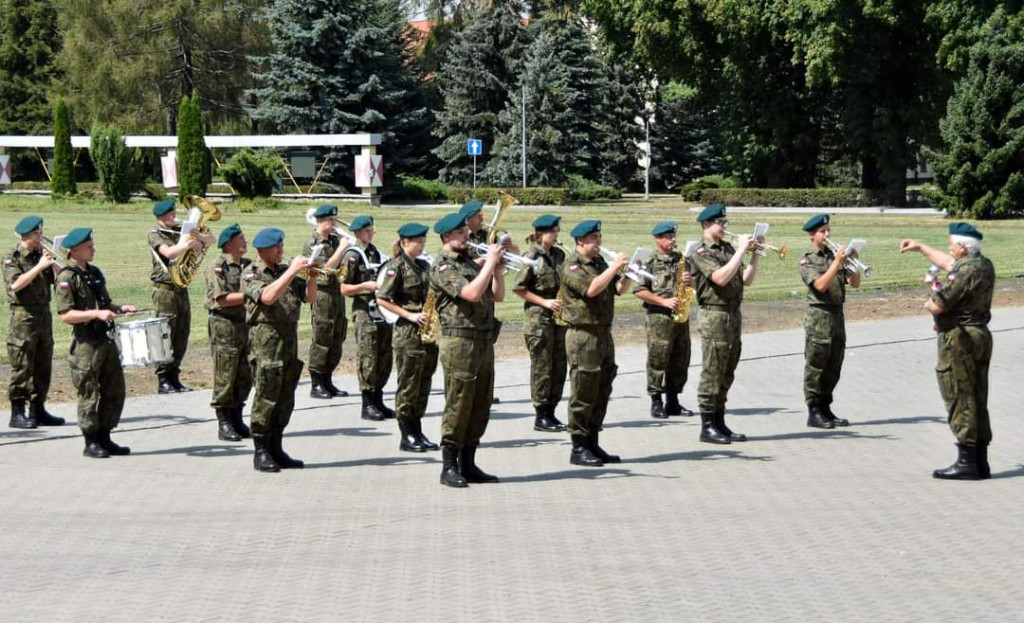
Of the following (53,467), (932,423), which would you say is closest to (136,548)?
(53,467)

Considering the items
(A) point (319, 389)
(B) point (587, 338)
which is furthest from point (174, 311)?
(B) point (587, 338)

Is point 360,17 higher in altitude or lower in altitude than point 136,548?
higher

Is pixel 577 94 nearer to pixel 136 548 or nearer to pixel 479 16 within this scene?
pixel 479 16

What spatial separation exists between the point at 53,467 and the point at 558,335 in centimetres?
462

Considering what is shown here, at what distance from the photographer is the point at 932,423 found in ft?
43.0

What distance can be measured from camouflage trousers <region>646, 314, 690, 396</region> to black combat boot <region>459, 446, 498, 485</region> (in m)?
3.41

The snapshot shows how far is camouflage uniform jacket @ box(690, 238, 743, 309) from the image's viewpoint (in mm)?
12023

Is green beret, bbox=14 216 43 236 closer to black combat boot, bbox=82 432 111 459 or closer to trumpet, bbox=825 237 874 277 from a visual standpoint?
black combat boot, bbox=82 432 111 459

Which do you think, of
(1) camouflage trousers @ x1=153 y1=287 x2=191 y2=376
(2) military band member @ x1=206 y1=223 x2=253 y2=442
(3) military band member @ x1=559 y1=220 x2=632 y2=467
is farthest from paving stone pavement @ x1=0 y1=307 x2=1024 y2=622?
(1) camouflage trousers @ x1=153 y1=287 x2=191 y2=376

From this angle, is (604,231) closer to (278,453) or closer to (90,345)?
(90,345)

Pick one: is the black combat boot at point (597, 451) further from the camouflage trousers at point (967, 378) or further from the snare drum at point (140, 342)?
the snare drum at point (140, 342)

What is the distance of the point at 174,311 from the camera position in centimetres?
1474

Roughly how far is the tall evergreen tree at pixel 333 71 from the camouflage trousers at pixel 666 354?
50.5 m

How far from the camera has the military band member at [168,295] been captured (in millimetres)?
14453
